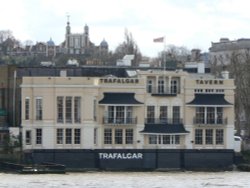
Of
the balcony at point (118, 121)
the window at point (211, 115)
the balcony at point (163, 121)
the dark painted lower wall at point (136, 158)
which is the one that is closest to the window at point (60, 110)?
the dark painted lower wall at point (136, 158)

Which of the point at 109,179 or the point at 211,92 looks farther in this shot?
the point at 211,92

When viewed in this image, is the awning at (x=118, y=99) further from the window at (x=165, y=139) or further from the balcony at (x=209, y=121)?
the balcony at (x=209, y=121)

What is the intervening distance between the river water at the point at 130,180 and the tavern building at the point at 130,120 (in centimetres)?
426

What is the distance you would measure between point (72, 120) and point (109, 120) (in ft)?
10.7

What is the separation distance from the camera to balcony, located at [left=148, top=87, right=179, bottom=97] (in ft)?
375

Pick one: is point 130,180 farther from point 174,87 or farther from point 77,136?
point 174,87

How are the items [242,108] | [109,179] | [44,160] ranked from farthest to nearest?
[242,108] < [44,160] < [109,179]

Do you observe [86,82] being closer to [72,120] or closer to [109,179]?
[72,120]

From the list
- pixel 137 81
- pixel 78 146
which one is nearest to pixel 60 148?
pixel 78 146

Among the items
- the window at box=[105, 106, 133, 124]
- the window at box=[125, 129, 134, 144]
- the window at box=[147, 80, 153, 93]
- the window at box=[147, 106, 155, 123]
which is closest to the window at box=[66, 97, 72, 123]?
the window at box=[105, 106, 133, 124]

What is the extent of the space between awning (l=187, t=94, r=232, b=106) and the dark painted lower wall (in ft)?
13.5

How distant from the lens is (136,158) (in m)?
112

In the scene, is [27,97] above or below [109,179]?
above

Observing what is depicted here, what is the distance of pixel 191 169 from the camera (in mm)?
112750
